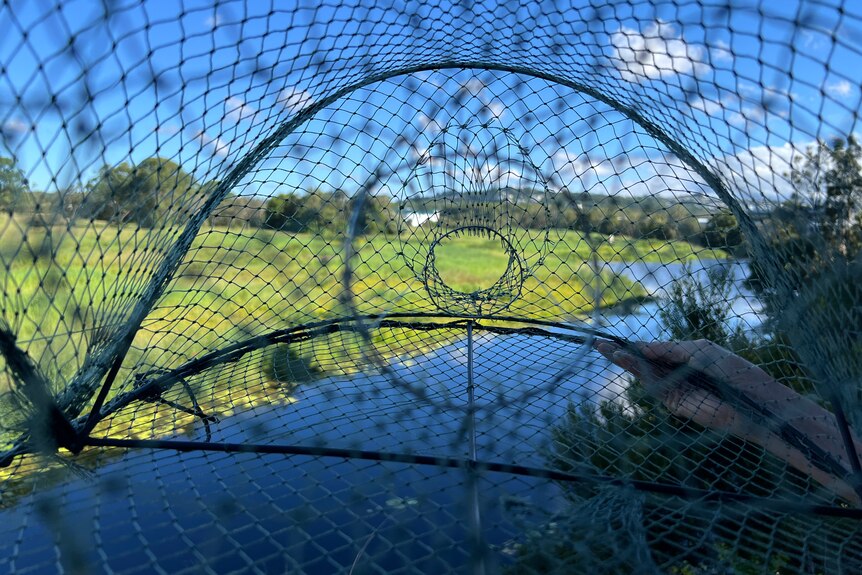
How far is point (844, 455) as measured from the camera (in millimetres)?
1144

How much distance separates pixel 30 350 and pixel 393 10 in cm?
95

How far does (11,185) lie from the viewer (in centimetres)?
84

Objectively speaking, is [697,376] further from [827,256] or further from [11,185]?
[11,185]

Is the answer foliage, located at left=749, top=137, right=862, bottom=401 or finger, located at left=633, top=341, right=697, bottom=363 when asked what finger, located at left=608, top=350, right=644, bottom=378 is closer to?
finger, located at left=633, top=341, right=697, bottom=363

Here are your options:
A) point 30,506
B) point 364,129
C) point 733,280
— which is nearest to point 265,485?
point 30,506

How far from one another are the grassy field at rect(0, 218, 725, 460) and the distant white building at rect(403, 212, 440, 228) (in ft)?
0.28

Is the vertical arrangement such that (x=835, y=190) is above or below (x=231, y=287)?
above

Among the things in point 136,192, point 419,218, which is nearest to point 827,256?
point 419,218

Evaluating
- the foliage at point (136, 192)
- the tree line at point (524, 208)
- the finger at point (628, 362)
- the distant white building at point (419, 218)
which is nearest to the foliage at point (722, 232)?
the tree line at point (524, 208)

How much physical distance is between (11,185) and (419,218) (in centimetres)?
116

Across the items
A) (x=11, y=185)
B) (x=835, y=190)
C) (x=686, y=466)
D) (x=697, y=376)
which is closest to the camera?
(x=11, y=185)

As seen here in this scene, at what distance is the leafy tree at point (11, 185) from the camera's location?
2.75ft

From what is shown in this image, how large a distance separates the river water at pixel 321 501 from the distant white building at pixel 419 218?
2.17 feet

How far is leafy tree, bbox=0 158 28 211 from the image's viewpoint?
837 mm
